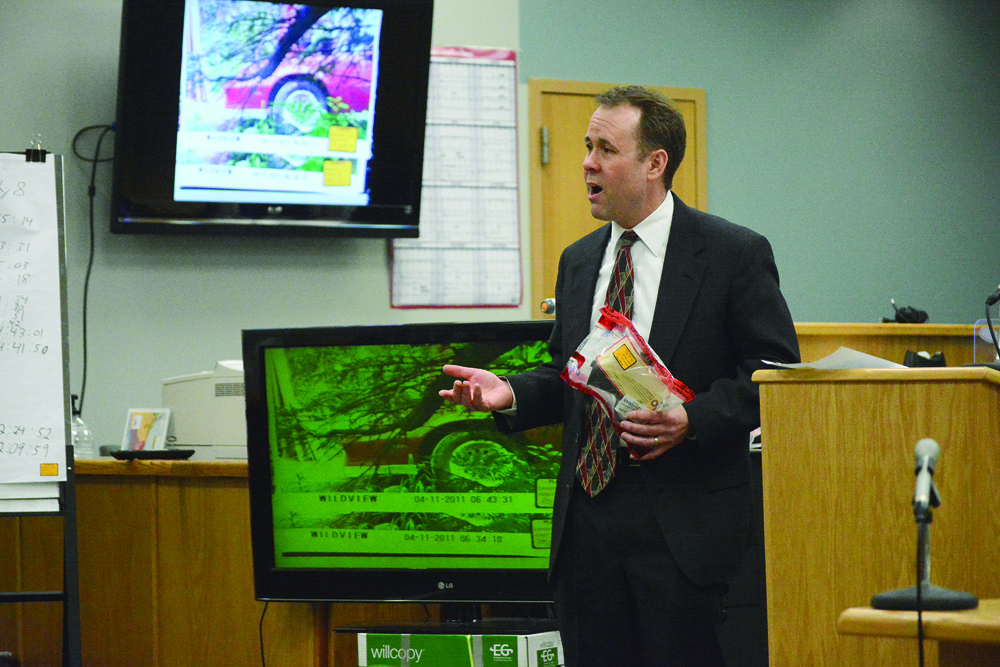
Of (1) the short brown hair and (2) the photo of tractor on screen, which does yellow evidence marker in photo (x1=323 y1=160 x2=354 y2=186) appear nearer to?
(2) the photo of tractor on screen

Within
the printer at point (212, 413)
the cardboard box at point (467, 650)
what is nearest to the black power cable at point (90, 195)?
the printer at point (212, 413)

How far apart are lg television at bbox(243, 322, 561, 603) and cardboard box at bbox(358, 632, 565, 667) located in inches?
5.5

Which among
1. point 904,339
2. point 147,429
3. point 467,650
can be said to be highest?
point 904,339

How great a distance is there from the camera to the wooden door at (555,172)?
4.38m

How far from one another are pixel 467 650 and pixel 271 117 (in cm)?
230

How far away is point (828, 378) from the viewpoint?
1.67 meters

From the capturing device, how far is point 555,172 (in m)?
4.43

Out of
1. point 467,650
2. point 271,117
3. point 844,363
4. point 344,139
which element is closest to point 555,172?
point 344,139

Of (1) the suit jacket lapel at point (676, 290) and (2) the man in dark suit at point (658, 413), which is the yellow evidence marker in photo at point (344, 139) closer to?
(2) the man in dark suit at point (658, 413)

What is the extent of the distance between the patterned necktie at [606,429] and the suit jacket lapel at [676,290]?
2.6 inches

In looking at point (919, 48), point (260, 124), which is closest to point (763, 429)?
point (260, 124)

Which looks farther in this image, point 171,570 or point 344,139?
point 344,139

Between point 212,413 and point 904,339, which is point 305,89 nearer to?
point 212,413

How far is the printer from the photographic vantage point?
3.02 meters
